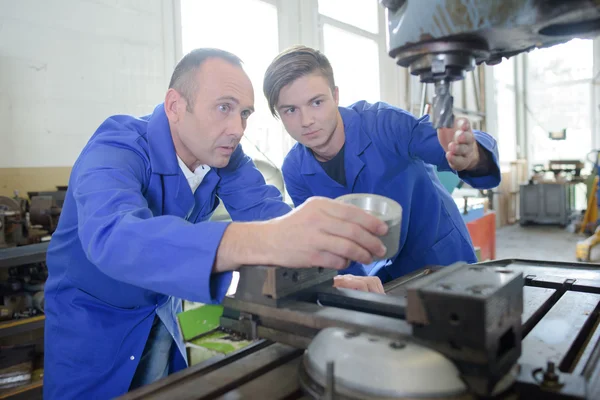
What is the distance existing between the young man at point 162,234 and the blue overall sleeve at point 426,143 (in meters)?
0.44

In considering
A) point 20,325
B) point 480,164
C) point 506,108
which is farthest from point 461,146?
point 506,108

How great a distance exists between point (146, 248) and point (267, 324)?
0.73 ft

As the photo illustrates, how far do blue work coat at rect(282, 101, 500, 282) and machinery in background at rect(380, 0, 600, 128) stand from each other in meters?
0.66

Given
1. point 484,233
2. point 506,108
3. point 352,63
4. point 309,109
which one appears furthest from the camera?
point 506,108

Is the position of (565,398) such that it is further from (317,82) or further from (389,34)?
(317,82)

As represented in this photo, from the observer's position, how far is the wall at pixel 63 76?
2.06 m

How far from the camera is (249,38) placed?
3357mm

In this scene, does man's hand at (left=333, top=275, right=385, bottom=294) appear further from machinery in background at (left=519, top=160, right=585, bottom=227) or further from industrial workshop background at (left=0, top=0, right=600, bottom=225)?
machinery in background at (left=519, top=160, right=585, bottom=227)

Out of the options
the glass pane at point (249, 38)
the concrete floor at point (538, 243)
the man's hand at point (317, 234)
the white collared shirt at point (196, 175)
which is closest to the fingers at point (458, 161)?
the man's hand at point (317, 234)

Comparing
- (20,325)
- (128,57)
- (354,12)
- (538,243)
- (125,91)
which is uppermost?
(354,12)

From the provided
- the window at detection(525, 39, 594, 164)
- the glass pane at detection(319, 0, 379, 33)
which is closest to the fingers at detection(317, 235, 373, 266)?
the glass pane at detection(319, 0, 379, 33)

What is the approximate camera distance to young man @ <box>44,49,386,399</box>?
701mm

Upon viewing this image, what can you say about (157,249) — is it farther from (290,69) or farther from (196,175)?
(290,69)

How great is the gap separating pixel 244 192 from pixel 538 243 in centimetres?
537
